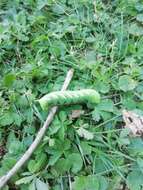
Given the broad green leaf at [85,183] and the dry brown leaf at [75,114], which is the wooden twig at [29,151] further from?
the broad green leaf at [85,183]

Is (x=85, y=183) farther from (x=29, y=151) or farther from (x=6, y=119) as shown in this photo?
(x=6, y=119)

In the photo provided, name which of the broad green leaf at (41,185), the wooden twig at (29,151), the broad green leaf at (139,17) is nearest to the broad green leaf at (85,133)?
the wooden twig at (29,151)

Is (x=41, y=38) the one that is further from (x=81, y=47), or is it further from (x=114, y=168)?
(x=114, y=168)

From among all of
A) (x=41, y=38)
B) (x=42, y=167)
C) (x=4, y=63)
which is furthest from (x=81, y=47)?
(x=42, y=167)

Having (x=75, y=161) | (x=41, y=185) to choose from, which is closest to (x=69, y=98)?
(x=75, y=161)

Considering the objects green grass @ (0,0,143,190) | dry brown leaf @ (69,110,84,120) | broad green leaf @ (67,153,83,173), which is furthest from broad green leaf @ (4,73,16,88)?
broad green leaf @ (67,153,83,173)

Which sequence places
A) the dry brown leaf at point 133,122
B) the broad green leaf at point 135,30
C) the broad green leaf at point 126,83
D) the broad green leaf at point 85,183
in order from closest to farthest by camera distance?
the broad green leaf at point 85,183, the dry brown leaf at point 133,122, the broad green leaf at point 126,83, the broad green leaf at point 135,30
